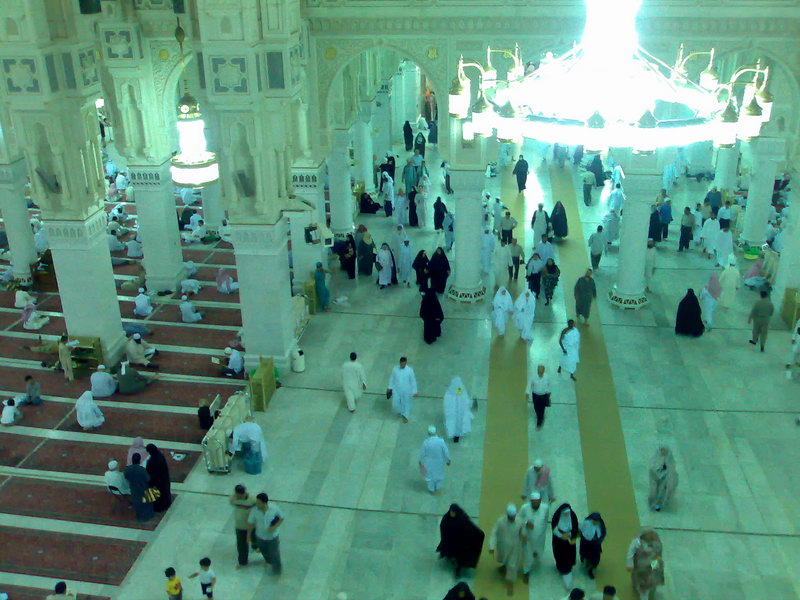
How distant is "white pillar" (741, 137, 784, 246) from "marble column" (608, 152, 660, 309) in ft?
8.80

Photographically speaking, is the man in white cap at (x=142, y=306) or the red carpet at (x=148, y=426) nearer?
the red carpet at (x=148, y=426)

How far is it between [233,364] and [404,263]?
3835 millimetres

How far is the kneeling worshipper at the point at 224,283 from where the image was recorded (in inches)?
567

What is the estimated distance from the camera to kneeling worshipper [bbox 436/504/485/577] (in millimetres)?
8133

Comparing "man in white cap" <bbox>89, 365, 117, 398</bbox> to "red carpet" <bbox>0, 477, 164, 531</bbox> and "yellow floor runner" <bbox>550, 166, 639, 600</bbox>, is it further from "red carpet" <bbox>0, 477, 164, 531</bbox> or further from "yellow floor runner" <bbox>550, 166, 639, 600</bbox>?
"yellow floor runner" <bbox>550, 166, 639, 600</bbox>

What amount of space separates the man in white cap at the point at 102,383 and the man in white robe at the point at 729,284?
878 cm

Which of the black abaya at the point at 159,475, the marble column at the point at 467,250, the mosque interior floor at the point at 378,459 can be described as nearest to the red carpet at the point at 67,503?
the mosque interior floor at the point at 378,459

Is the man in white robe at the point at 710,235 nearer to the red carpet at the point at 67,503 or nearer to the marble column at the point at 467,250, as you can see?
the marble column at the point at 467,250

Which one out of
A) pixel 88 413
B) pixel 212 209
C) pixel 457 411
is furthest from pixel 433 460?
pixel 212 209

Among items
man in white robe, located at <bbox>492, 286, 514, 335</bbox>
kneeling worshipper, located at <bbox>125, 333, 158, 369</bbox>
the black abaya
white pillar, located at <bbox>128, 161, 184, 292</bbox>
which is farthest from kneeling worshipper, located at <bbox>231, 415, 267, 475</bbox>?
white pillar, located at <bbox>128, 161, 184, 292</bbox>

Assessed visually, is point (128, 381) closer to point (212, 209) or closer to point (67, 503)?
point (67, 503)

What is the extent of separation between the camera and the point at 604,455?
1010cm

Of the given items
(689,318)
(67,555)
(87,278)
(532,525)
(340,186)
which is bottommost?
(67,555)

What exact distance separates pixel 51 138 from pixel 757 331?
378 inches
